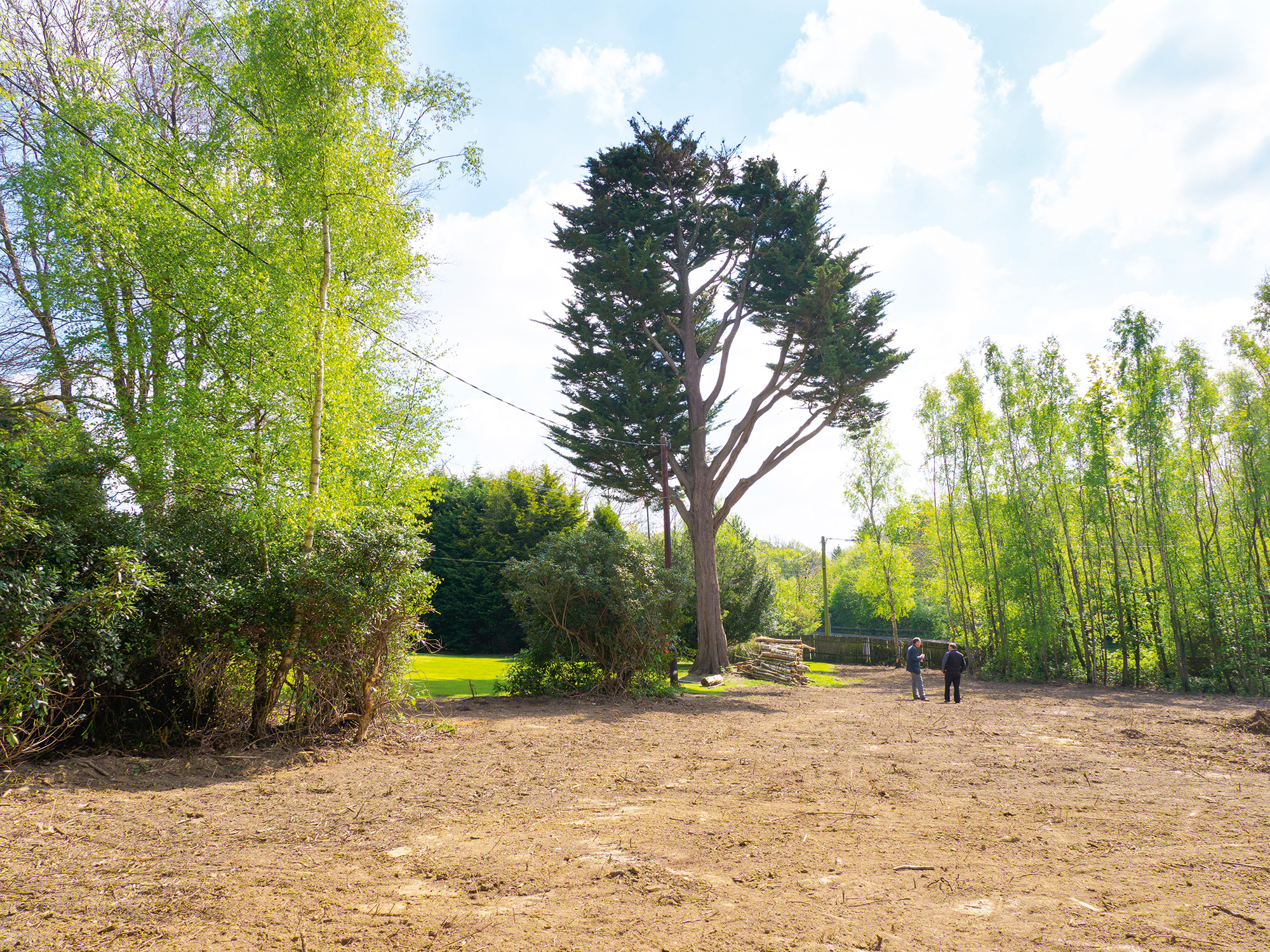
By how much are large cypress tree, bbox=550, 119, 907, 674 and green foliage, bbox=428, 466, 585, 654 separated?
11.1 metres

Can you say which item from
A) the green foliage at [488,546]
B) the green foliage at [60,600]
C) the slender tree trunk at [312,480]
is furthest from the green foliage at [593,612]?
the green foliage at [488,546]

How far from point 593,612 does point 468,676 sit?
6235 mm

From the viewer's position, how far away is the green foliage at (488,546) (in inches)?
1150

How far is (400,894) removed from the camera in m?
3.98

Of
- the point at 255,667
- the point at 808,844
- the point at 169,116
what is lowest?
the point at 808,844

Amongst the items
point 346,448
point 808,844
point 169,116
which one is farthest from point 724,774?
point 169,116

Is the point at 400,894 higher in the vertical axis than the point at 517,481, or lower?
lower

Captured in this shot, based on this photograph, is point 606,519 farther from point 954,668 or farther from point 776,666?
point 954,668

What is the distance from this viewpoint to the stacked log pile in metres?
21.5

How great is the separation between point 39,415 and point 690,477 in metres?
15.0

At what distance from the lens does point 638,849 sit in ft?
16.0

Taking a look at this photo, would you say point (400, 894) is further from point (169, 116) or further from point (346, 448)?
point (169, 116)

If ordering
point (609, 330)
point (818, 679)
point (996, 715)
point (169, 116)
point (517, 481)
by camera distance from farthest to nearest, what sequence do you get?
point (517, 481) < point (818, 679) < point (609, 330) < point (996, 715) < point (169, 116)

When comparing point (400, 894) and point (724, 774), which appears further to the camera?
point (724, 774)
